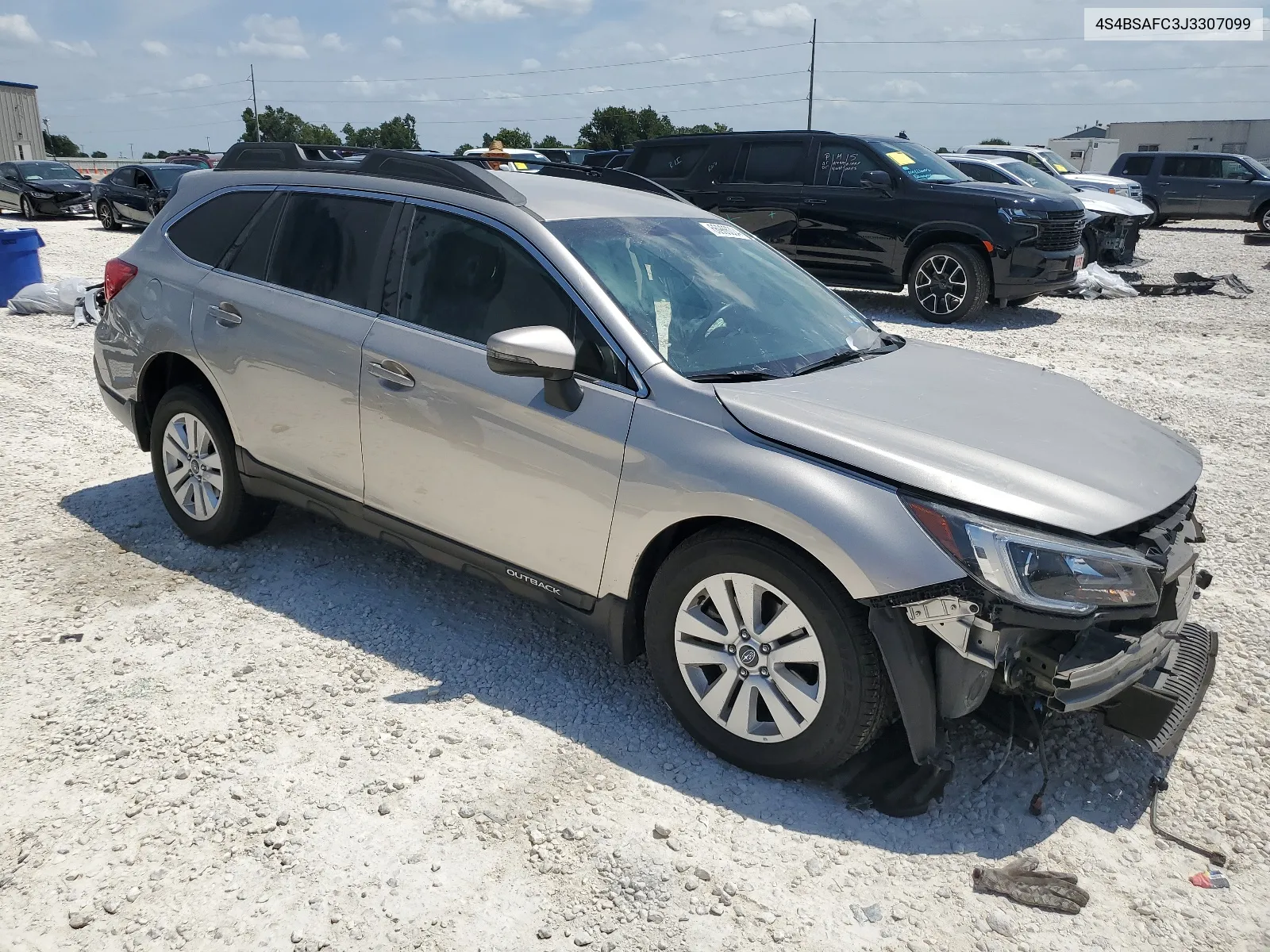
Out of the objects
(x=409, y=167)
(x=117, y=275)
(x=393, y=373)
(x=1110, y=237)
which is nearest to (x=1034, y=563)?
(x=393, y=373)

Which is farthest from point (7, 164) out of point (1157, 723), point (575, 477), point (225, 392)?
point (1157, 723)

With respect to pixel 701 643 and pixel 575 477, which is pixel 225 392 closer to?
pixel 575 477

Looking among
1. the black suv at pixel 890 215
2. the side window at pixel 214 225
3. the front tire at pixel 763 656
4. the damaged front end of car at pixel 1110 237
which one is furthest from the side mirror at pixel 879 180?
the front tire at pixel 763 656

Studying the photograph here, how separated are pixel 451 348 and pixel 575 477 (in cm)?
74

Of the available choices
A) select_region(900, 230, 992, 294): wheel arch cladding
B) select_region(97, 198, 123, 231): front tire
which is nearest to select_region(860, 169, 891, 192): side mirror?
select_region(900, 230, 992, 294): wheel arch cladding

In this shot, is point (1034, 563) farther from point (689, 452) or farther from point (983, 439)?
point (689, 452)

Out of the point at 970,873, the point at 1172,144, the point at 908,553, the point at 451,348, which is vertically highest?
the point at 1172,144

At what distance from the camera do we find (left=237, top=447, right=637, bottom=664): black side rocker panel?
3291 millimetres

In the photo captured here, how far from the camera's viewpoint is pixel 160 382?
4.75 metres

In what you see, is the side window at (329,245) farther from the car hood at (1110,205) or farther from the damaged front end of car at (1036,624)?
the car hood at (1110,205)

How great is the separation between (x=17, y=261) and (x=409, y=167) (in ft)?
33.8

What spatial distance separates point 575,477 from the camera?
3.21 metres

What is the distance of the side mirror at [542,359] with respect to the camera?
3.05 meters

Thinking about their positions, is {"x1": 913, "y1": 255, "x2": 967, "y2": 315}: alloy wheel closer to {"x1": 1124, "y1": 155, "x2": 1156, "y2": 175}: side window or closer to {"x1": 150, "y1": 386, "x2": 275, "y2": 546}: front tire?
{"x1": 150, "y1": 386, "x2": 275, "y2": 546}: front tire
